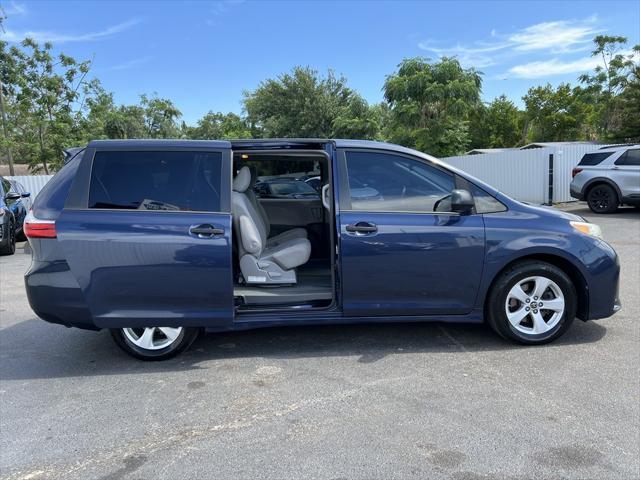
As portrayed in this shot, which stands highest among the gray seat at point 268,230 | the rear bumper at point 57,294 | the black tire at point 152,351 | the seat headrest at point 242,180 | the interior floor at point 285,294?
the seat headrest at point 242,180

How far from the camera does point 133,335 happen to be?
4.11m

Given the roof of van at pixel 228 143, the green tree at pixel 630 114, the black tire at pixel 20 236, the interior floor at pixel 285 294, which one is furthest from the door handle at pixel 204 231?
the green tree at pixel 630 114

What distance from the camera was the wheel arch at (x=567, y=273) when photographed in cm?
414

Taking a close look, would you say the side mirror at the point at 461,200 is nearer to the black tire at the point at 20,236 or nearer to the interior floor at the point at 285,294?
the interior floor at the point at 285,294

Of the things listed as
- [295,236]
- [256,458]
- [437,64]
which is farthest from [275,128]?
[256,458]

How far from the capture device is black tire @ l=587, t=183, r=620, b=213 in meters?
12.7

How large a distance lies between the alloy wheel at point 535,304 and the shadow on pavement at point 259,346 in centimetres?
21

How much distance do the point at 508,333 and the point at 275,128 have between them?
1337 inches

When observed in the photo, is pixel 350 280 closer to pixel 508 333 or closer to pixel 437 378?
pixel 437 378

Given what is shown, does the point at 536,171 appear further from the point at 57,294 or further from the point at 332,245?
the point at 57,294

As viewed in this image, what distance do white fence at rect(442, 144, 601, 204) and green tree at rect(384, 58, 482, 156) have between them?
15.4 feet

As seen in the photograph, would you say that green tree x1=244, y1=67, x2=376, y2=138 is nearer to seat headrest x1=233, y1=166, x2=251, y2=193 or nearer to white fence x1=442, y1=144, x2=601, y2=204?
white fence x1=442, y1=144, x2=601, y2=204

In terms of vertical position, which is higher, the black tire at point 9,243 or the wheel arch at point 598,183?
the wheel arch at point 598,183

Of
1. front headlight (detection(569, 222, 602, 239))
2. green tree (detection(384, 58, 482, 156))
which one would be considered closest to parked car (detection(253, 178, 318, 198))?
front headlight (detection(569, 222, 602, 239))
